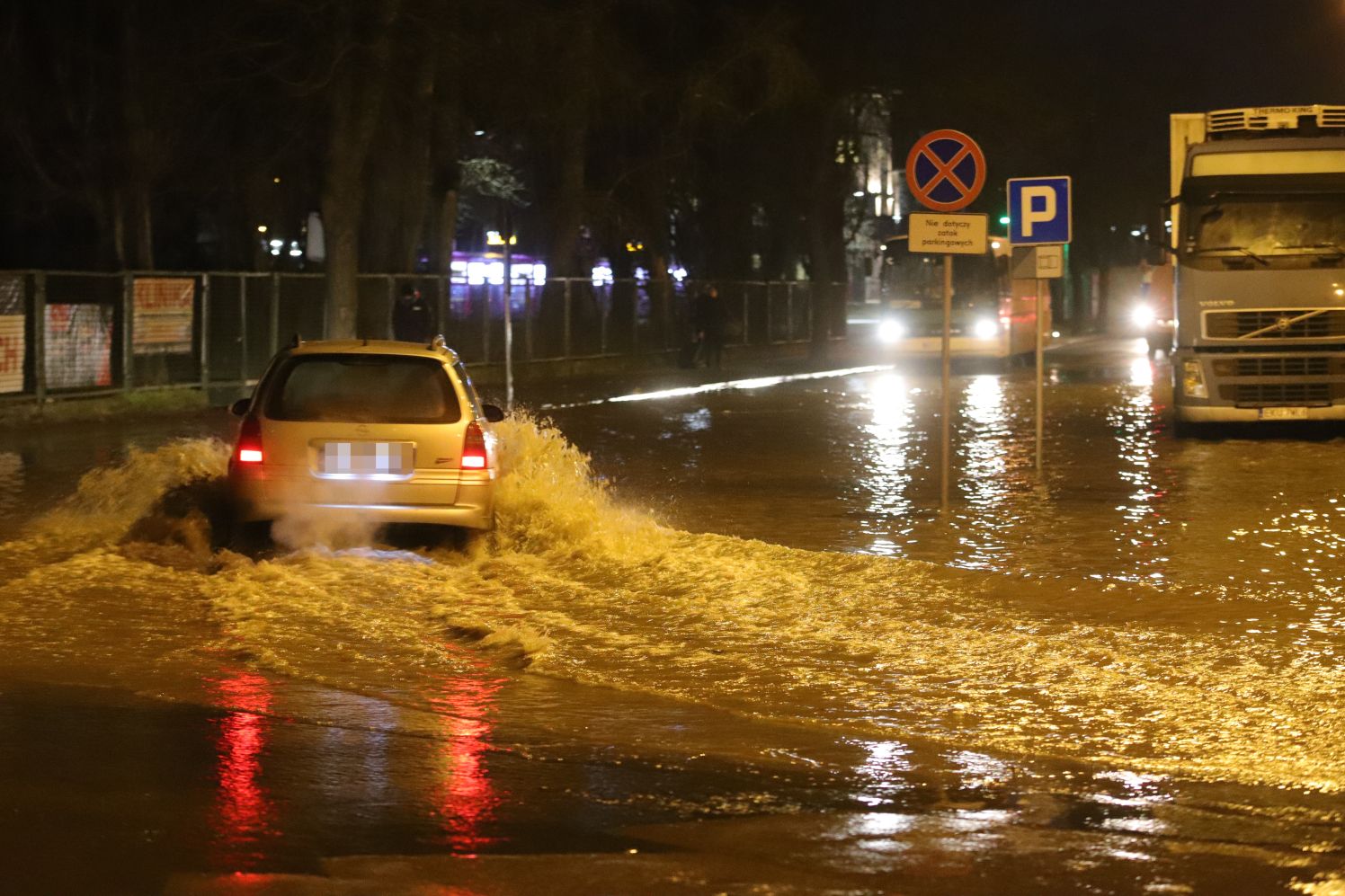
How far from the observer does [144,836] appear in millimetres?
6188

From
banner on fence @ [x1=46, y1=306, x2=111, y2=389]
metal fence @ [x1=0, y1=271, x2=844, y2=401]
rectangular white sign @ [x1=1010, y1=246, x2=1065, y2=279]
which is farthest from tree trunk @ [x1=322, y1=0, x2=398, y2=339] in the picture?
rectangular white sign @ [x1=1010, y1=246, x2=1065, y2=279]

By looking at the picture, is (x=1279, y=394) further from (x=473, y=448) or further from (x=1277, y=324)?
(x=473, y=448)

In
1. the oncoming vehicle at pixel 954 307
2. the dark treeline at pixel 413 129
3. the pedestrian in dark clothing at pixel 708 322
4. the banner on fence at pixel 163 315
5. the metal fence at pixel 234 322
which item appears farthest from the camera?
the pedestrian in dark clothing at pixel 708 322

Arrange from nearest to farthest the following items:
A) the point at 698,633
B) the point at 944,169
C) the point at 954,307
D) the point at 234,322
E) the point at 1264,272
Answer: the point at 698,633 < the point at 944,169 < the point at 1264,272 < the point at 234,322 < the point at 954,307

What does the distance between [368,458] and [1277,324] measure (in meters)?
12.2

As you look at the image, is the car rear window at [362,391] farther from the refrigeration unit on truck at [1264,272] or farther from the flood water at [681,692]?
the refrigeration unit on truck at [1264,272]

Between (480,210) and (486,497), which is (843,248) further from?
(486,497)

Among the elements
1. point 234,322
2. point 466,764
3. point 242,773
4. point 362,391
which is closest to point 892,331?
point 234,322

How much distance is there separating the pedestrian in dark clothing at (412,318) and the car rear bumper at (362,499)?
1908cm

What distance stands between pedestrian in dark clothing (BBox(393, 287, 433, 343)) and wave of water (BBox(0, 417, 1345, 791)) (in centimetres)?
1772

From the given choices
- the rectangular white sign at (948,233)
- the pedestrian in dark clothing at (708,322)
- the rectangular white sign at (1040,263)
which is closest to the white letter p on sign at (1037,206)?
the rectangular white sign at (1040,263)

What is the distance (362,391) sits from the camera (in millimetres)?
12164

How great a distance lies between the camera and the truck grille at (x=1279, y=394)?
2123 centimetres

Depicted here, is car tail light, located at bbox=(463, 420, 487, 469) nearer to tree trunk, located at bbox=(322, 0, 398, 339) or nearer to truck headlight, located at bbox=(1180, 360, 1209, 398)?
truck headlight, located at bbox=(1180, 360, 1209, 398)
